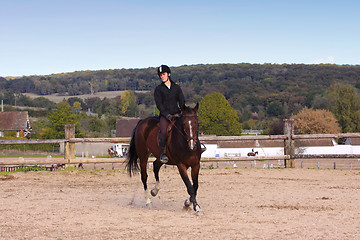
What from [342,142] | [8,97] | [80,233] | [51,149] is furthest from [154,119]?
[8,97]

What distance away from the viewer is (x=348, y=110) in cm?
7400

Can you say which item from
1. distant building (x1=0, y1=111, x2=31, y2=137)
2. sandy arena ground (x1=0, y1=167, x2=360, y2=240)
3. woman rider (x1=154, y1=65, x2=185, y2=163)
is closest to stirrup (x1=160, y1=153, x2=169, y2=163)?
woman rider (x1=154, y1=65, x2=185, y2=163)

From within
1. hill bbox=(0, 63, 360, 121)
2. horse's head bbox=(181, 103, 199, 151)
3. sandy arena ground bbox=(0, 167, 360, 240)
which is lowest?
sandy arena ground bbox=(0, 167, 360, 240)

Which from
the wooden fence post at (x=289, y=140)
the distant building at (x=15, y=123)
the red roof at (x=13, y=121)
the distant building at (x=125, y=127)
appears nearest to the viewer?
the wooden fence post at (x=289, y=140)

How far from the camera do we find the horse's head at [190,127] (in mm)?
6691

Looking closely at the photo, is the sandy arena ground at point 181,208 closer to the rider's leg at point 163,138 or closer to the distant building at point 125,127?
the rider's leg at point 163,138

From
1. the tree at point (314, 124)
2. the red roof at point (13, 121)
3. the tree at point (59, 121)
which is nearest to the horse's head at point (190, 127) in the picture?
the tree at point (59, 121)

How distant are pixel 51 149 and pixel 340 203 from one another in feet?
192

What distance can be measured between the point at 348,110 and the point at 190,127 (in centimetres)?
7375

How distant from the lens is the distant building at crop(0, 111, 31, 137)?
82.1 metres

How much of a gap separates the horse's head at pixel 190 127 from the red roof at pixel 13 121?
81.6 metres

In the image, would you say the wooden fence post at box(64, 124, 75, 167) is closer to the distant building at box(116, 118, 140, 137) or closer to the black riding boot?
the black riding boot

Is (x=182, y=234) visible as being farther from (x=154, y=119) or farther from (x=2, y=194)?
(x=2, y=194)

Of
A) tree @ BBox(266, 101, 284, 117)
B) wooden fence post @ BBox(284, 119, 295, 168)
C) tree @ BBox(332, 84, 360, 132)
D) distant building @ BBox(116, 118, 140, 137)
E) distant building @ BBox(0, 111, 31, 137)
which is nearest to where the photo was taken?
wooden fence post @ BBox(284, 119, 295, 168)
